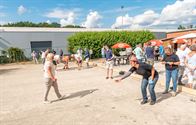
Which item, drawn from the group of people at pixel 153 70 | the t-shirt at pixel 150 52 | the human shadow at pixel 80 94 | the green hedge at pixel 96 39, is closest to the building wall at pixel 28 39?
the green hedge at pixel 96 39

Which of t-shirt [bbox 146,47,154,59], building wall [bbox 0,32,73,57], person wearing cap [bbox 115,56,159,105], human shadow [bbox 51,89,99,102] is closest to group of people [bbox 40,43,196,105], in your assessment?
person wearing cap [bbox 115,56,159,105]

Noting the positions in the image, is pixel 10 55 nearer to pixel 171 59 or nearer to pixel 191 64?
pixel 171 59

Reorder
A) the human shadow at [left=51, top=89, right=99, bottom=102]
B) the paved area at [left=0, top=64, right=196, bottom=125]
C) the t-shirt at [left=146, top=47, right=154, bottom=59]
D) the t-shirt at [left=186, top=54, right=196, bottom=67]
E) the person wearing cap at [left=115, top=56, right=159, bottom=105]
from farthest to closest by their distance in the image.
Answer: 1. the t-shirt at [left=146, top=47, right=154, bottom=59]
2. the human shadow at [left=51, top=89, right=99, bottom=102]
3. the t-shirt at [left=186, top=54, right=196, bottom=67]
4. the person wearing cap at [left=115, top=56, right=159, bottom=105]
5. the paved area at [left=0, top=64, right=196, bottom=125]

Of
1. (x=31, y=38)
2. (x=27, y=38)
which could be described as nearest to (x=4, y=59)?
(x=27, y=38)

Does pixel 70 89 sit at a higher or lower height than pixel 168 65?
lower

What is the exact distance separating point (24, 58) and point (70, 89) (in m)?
18.8

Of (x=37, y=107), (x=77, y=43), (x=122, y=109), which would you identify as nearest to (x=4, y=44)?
(x=77, y=43)

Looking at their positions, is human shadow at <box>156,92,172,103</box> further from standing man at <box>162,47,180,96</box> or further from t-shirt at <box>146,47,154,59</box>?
t-shirt at <box>146,47,154,59</box>

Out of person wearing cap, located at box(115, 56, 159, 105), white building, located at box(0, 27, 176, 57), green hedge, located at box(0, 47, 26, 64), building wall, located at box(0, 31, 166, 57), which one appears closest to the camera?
person wearing cap, located at box(115, 56, 159, 105)

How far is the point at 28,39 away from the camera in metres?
28.1

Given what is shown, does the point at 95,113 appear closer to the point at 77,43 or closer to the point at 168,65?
the point at 168,65

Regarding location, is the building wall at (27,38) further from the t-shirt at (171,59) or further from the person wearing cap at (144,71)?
the person wearing cap at (144,71)

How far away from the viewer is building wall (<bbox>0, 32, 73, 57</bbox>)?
86.8ft

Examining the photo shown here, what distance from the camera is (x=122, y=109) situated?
18.6 ft
